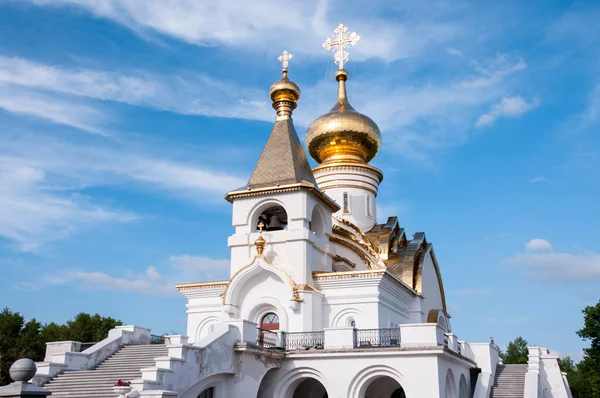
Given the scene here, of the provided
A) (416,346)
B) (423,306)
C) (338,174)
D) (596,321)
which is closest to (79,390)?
(416,346)

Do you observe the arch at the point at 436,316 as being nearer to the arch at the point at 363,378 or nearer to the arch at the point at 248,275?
the arch at the point at 248,275

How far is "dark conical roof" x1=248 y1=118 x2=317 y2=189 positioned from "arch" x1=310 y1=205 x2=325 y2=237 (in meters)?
0.94

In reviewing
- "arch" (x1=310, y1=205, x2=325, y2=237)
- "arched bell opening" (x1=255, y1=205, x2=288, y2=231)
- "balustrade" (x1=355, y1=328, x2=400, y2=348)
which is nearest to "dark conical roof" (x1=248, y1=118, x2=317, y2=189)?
"arch" (x1=310, y1=205, x2=325, y2=237)

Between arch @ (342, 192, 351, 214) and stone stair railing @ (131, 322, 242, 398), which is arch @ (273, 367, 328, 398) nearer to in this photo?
stone stair railing @ (131, 322, 242, 398)

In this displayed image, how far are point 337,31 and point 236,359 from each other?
16398mm

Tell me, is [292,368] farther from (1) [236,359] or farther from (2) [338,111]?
(2) [338,111]

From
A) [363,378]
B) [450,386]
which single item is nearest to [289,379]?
[363,378]

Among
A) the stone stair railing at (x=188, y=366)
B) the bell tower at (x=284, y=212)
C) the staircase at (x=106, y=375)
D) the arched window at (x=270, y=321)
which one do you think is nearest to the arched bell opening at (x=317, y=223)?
the bell tower at (x=284, y=212)

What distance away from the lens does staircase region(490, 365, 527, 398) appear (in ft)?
57.6

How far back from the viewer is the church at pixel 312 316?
13.5m

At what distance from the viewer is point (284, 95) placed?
2027 centimetres

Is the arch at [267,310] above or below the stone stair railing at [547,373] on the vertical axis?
above

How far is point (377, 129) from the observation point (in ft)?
84.0

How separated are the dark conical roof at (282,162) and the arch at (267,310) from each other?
332 centimetres
